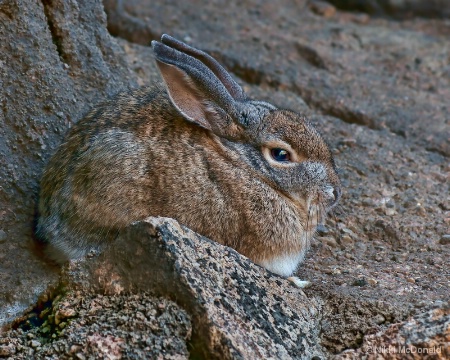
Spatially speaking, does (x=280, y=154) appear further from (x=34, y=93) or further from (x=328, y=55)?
(x=328, y=55)

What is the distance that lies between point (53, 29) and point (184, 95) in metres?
1.77

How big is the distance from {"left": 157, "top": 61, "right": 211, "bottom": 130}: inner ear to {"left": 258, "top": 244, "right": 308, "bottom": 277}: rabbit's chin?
1023 millimetres

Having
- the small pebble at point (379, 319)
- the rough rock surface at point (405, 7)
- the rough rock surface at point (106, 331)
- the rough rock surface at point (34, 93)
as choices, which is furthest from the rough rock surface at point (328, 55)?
the rough rock surface at point (106, 331)

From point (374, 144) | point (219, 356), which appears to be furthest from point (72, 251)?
point (374, 144)

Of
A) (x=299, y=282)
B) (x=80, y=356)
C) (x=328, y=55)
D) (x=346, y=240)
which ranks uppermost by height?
(x=80, y=356)

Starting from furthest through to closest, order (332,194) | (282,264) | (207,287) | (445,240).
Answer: (445,240) < (332,194) < (282,264) < (207,287)

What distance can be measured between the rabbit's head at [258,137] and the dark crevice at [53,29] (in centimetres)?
143

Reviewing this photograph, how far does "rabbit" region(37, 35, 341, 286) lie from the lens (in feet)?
18.7

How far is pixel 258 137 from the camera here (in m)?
6.13

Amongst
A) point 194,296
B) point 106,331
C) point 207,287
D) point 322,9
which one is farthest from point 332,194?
point 322,9

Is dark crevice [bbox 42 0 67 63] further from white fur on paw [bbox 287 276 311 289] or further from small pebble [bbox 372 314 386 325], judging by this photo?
small pebble [bbox 372 314 386 325]

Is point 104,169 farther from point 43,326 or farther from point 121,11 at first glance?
point 121,11

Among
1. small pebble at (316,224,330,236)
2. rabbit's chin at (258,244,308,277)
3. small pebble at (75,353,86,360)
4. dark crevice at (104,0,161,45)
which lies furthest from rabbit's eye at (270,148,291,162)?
dark crevice at (104,0,161,45)

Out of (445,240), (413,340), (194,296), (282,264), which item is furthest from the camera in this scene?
(445,240)
